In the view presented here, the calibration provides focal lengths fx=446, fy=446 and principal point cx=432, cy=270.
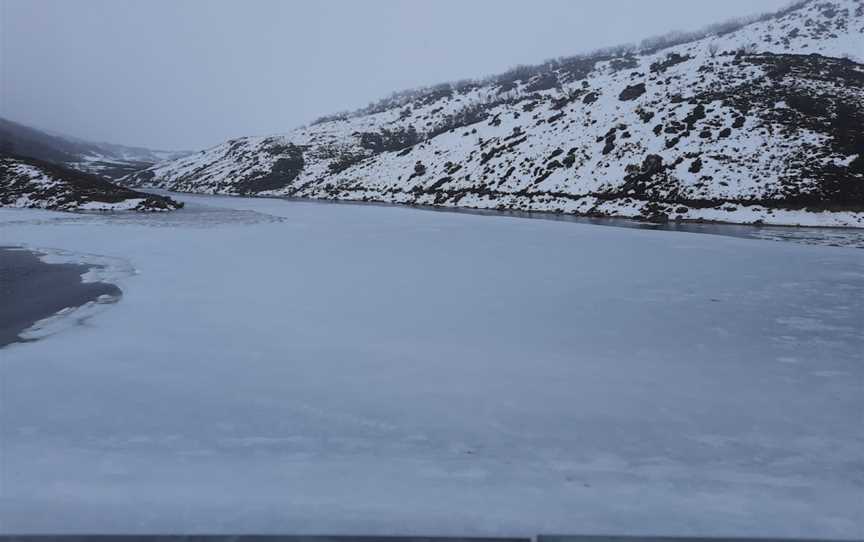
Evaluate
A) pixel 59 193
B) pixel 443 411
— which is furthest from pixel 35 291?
pixel 59 193

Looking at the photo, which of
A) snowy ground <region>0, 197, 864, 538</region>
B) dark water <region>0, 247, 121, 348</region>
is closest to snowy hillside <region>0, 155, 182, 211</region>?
dark water <region>0, 247, 121, 348</region>

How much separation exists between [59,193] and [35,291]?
2936 centimetres

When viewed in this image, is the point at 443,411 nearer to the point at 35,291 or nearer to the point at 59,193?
the point at 35,291

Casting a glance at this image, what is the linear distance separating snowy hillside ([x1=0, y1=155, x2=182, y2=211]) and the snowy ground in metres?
25.2

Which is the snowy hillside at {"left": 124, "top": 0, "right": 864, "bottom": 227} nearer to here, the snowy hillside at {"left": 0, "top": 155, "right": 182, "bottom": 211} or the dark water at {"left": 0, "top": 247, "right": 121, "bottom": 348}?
the snowy hillside at {"left": 0, "top": 155, "right": 182, "bottom": 211}

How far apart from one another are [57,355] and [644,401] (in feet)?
22.1

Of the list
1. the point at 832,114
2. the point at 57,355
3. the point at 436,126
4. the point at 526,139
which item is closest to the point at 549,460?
the point at 57,355

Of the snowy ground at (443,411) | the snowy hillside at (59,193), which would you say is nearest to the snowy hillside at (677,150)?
the snowy ground at (443,411)

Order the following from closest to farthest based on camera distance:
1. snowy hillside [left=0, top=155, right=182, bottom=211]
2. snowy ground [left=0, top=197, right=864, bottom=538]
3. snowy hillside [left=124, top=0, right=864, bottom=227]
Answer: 1. snowy ground [left=0, top=197, right=864, bottom=538]
2. snowy hillside [left=124, top=0, right=864, bottom=227]
3. snowy hillside [left=0, top=155, right=182, bottom=211]

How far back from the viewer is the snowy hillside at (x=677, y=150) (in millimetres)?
24805

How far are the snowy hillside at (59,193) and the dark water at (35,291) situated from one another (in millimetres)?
20736

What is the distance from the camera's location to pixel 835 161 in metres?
24.8

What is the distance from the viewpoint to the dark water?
6.65 m

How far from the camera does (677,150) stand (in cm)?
3080
